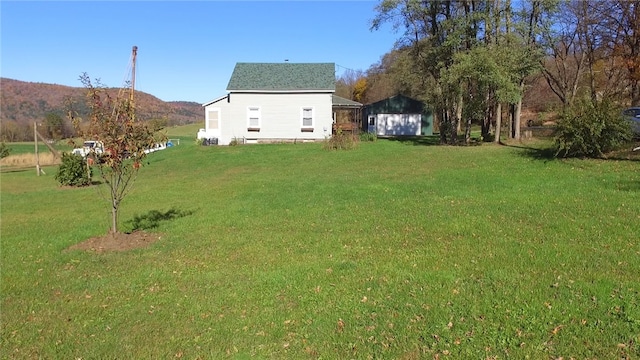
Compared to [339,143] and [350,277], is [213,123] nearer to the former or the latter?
[339,143]

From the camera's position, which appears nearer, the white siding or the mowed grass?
the mowed grass

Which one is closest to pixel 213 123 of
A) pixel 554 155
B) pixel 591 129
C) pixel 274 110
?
pixel 274 110

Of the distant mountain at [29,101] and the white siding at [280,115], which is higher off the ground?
the distant mountain at [29,101]

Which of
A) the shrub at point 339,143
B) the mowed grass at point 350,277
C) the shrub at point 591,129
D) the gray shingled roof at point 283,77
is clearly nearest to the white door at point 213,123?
the gray shingled roof at point 283,77

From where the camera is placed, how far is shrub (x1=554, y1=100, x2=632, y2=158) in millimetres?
12758

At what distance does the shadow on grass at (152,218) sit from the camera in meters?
8.74

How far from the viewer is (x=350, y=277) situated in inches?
204

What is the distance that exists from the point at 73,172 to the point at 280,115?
47.5ft

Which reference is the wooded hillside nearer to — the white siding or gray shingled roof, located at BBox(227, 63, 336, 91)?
gray shingled roof, located at BBox(227, 63, 336, 91)

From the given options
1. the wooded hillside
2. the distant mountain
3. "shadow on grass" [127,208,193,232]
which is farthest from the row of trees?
the distant mountain

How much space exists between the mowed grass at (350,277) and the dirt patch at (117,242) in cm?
24

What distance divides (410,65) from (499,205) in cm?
1783

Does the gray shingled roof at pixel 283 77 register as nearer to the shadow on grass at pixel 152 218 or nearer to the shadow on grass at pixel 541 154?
the shadow on grass at pixel 541 154

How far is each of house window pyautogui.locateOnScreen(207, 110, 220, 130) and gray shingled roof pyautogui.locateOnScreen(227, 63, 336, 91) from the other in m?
1.99
